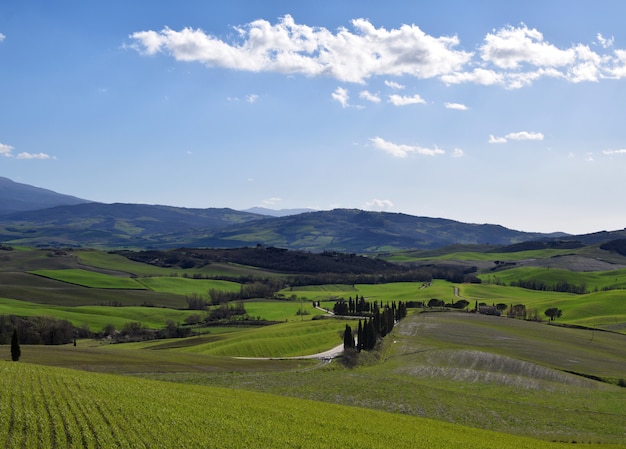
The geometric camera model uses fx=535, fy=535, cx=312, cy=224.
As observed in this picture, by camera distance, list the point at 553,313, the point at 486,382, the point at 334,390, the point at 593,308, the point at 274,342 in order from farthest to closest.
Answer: the point at 593,308 → the point at 553,313 → the point at 274,342 → the point at 486,382 → the point at 334,390

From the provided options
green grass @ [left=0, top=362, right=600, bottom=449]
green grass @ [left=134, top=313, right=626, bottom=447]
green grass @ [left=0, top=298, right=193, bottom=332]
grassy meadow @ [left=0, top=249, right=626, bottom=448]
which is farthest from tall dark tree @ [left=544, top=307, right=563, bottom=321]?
green grass @ [left=0, top=362, right=600, bottom=449]

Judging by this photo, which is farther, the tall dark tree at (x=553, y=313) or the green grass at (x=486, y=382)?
the tall dark tree at (x=553, y=313)

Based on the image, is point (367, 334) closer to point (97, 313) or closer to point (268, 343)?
point (268, 343)

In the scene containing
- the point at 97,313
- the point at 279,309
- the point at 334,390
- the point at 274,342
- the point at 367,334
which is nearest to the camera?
the point at 334,390

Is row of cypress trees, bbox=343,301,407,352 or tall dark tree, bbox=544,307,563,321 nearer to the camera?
row of cypress trees, bbox=343,301,407,352

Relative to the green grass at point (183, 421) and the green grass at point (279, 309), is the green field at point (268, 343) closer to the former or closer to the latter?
the green grass at point (279, 309)

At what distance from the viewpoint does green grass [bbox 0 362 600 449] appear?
28562mm

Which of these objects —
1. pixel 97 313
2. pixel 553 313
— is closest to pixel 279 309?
pixel 97 313

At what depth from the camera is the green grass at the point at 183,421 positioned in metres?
28.6

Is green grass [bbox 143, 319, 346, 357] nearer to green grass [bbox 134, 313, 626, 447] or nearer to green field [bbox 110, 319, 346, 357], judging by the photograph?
green field [bbox 110, 319, 346, 357]

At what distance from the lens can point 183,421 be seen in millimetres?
33312

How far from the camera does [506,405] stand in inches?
2142

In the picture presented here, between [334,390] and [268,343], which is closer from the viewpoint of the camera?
[334,390]

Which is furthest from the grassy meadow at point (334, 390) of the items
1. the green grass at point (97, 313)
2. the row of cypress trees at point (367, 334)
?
the row of cypress trees at point (367, 334)
